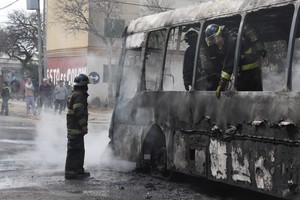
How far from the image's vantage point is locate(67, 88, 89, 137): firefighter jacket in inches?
322

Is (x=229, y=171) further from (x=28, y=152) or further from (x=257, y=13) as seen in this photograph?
(x=28, y=152)

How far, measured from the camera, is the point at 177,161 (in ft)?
24.1

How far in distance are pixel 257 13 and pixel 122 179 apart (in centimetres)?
356

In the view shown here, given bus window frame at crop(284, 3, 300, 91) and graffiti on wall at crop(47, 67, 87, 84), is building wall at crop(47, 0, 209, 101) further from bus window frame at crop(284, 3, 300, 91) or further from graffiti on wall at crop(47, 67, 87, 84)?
bus window frame at crop(284, 3, 300, 91)

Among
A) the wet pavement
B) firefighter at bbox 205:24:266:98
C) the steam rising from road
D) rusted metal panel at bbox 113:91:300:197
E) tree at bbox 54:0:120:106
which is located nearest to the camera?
rusted metal panel at bbox 113:91:300:197

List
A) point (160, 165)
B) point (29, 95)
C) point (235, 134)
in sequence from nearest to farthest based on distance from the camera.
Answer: point (235, 134) → point (160, 165) → point (29, 95)

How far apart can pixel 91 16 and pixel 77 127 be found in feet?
75.6

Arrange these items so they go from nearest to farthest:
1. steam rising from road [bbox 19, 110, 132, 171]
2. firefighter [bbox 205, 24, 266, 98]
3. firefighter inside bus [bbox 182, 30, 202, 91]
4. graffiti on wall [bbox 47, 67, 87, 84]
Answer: firefighter [bbox 205, 24, 266, 98] → firefighter inside bus [bbox 182, 30, 202, 91] → steam rising from road [bbox 19, 110, 132, 171] → graffiti on wall [bbox 47, 67, 87, 84]

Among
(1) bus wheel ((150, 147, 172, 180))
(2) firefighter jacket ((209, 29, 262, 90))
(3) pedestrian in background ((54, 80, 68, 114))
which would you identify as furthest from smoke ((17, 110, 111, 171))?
(3) pedestrian in background ((54, 80, 68, 114))

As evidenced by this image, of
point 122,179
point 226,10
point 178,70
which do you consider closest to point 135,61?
point 178,70

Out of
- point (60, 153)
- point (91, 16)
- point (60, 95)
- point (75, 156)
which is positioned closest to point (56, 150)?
point (60, 153)

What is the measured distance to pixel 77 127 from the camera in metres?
8.24

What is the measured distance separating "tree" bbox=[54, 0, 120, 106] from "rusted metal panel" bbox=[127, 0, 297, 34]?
2024 centimetres

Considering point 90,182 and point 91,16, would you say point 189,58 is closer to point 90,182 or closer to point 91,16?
point 90,182
